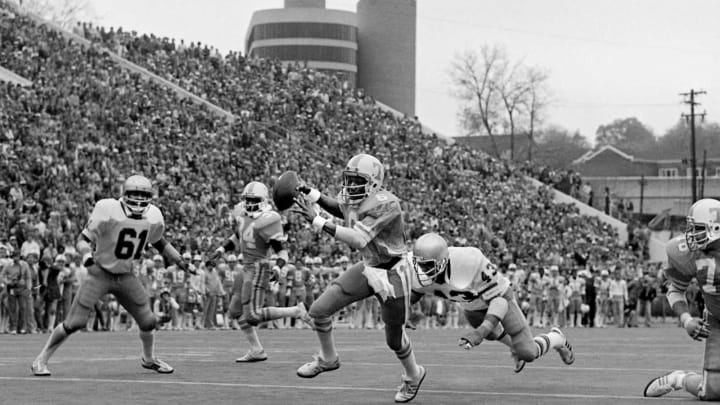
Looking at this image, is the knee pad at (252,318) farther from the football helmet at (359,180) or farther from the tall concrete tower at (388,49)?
the tall concrete tower at (388,49)

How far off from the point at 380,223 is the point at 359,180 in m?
0.43

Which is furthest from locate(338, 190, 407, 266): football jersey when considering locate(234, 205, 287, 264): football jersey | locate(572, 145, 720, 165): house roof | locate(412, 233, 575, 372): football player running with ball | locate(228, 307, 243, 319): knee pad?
locate(572, 145, 720, 165): house roof

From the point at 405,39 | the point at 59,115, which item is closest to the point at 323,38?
the point at 405,39

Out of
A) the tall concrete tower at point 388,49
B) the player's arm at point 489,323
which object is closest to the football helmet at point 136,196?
the player's arm at point 489,323

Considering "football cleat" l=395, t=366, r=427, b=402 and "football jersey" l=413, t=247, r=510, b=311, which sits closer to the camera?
"football cleat" l=395, t=366, r=427, b=402

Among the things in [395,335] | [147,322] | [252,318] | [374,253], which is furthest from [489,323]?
[252,318]

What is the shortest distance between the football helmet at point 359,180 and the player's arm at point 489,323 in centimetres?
146

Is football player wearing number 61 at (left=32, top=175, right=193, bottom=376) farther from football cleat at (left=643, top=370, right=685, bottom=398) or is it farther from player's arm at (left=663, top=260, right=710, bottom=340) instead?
player's arm at (left=663, top=260, right=710, bottom=340)

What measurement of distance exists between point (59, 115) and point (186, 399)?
2023 centimetres

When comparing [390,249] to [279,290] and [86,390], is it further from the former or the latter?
[279,290]

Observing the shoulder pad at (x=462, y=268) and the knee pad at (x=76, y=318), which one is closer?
the shoulder pad at (x=462, y=268)

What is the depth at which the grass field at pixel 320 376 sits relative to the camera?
9.53 meters

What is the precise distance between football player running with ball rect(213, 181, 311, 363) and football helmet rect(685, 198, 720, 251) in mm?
5389

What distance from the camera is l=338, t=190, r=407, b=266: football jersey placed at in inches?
377
